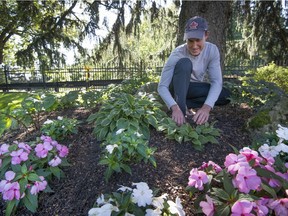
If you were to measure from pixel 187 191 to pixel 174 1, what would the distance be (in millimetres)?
6877

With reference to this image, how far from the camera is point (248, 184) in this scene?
4.78 feet

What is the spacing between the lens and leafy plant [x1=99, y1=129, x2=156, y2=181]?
1.95 m

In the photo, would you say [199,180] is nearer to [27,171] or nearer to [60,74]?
[27,171]

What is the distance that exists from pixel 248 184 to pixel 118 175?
34.8 inches

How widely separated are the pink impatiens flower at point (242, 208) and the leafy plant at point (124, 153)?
78 centimetres

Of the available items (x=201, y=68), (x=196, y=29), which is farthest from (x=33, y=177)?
(x=201, y=68)

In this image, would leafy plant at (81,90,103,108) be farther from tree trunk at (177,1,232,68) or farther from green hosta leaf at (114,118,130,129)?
tree trunk at (177,1,232,68)

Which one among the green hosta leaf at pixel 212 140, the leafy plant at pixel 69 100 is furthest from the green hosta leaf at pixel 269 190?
the leafy plant at pixel 69 100

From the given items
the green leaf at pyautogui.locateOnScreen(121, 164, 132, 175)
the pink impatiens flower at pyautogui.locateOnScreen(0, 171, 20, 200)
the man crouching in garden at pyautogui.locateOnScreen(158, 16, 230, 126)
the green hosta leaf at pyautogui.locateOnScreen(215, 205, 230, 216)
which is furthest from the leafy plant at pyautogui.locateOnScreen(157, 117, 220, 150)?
the pink impatiens flower at pyautogui.locateOnScreen(0, 171, 20, 200)

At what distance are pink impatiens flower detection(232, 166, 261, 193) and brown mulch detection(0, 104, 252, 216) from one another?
0.40 metres

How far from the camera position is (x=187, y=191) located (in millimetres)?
1898

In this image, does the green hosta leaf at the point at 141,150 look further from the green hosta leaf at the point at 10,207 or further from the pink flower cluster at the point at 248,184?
the green hosta leaf at the point at 10,207

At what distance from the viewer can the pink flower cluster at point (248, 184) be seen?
1338 mm

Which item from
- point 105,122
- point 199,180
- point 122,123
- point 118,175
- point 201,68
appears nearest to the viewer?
point 199,180
